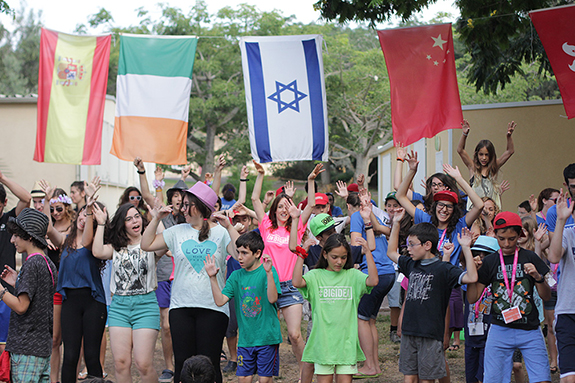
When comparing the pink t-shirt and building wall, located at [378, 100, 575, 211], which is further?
building wall, located at [378, 100, 575, 211]

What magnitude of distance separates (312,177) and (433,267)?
1823 millimetres

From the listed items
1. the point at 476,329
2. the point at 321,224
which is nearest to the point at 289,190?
the point at 321,224

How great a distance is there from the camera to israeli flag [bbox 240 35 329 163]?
763 cm

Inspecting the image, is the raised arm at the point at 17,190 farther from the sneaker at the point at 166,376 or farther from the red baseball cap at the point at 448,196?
the red baseball cap at the point at 448,196

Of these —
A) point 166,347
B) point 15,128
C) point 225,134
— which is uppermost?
point 225,134

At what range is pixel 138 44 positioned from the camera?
828 cm

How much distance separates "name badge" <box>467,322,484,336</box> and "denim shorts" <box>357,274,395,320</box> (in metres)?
1.35

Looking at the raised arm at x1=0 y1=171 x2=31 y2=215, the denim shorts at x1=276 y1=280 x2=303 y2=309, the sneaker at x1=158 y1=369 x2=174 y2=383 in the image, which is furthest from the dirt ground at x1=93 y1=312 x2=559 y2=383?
the raised arm at x1=0 y1=171 x2=31 y2=215

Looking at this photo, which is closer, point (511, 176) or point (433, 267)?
point (433, 267)

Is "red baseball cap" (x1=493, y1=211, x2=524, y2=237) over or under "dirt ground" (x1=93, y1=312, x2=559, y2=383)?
over

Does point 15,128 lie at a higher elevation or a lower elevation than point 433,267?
higher

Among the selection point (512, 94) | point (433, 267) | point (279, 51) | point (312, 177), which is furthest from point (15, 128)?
point (512, 94)

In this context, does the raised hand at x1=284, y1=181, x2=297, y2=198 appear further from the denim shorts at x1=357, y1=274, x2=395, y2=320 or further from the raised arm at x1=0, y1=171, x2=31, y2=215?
the raised arm at x1=0, y1=171, x2=31, y2=215

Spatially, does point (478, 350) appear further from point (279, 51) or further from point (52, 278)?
point (279, 51)
